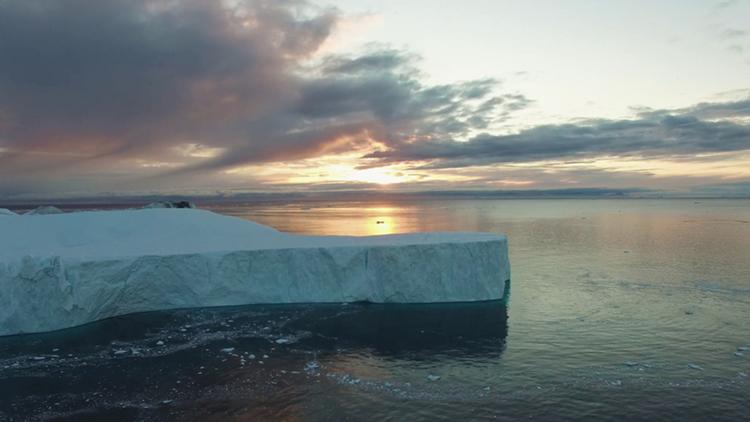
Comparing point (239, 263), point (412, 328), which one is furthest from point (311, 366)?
point (239, 263)

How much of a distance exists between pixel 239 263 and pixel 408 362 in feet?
33.2

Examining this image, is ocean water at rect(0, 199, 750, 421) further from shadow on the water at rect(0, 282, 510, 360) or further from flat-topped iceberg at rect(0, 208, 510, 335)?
flat-topped iceberg at rect(0, 208, 510, 335)

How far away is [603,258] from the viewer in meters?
35.5

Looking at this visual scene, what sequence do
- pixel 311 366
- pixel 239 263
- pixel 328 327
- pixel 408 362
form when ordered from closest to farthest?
1. pixel 311 366
2. pixel 408 362
3. pixel 328 327
4. pixel 239 263

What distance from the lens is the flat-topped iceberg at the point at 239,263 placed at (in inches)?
800

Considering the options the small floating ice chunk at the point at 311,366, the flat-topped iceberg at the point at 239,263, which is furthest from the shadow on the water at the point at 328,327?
the small floating ice chunk at the point at 311,366

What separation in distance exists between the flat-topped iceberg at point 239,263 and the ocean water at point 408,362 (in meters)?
0.87

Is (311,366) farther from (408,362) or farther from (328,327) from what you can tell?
(328,327)

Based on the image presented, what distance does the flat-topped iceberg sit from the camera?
20.3 metres

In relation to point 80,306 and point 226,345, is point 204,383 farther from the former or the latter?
point 80,306

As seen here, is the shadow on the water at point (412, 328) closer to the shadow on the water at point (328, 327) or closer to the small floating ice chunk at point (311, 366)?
the shadow on the water at point (328, 327)

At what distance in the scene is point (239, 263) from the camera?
22.0 metres

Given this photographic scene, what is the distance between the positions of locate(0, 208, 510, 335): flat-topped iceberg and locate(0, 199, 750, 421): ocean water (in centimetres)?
87

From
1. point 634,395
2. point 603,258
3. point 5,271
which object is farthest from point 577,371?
point 603,258
